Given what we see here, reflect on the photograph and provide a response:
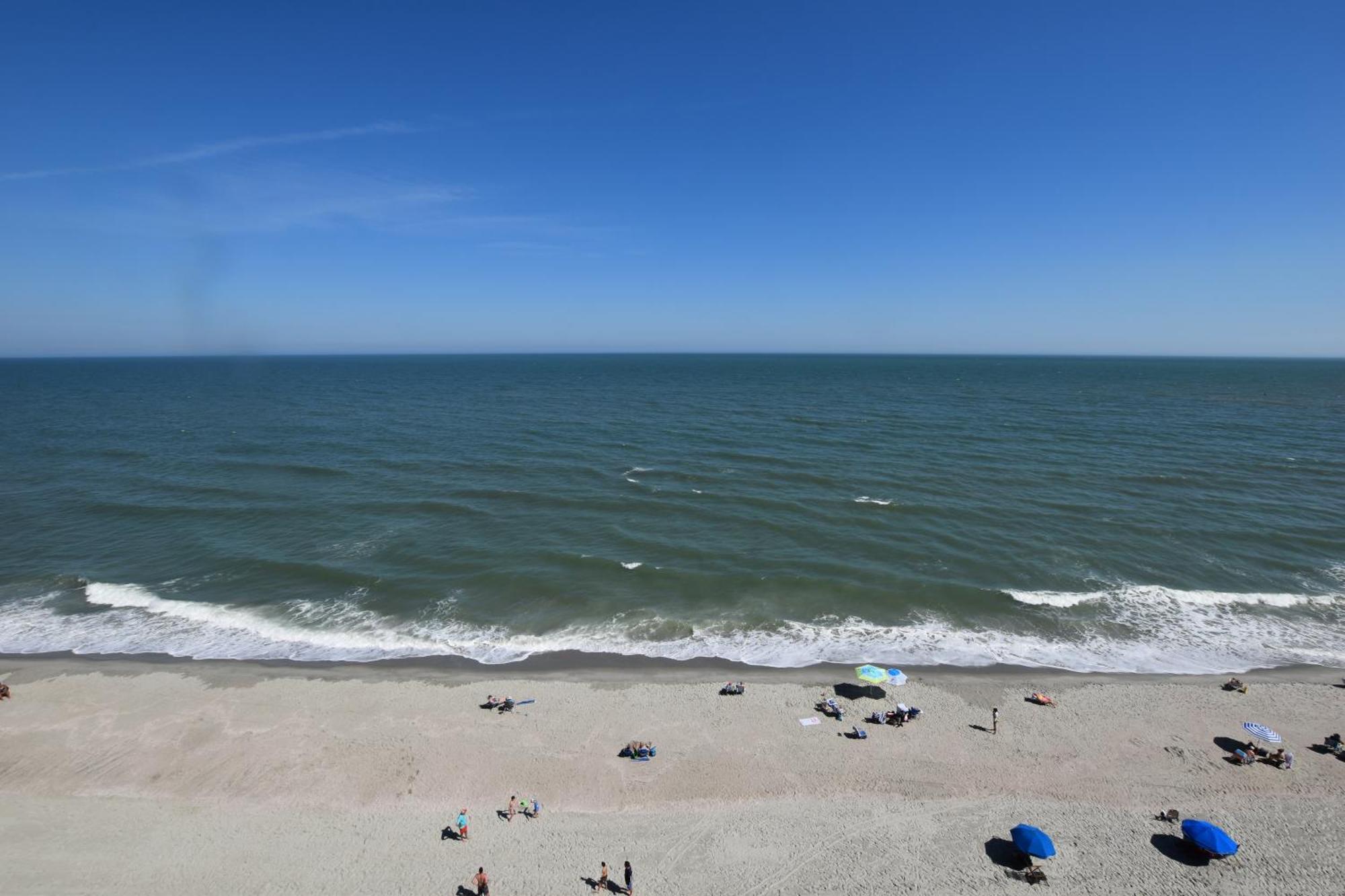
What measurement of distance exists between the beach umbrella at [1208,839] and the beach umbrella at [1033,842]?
12.8ft

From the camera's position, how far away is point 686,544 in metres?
38.9

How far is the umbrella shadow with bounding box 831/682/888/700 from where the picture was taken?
81.4 ft

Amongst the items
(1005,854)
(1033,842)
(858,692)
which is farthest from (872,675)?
(1033,842)

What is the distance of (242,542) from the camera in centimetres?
3875

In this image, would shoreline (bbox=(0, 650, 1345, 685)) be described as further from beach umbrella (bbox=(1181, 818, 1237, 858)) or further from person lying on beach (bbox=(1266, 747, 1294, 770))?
beach umbrella (bbox=(1181, 818, 1237, 858))

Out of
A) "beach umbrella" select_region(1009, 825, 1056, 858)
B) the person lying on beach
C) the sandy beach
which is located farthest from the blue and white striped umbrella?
"beach umbrella" select_region(1009, 825, 1056, 858)

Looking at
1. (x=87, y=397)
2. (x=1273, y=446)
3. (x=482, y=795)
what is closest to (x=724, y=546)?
(x=482, y=795)

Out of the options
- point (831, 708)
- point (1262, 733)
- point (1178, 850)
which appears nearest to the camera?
point (1178, 850)

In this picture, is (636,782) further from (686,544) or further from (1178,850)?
(686,544)

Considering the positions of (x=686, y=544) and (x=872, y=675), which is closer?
(x=872, y=675)

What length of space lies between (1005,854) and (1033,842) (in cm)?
110

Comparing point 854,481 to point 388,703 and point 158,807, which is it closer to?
point 388,703

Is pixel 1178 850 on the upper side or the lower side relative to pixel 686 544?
lower

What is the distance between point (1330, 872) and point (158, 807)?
35.6 meters
